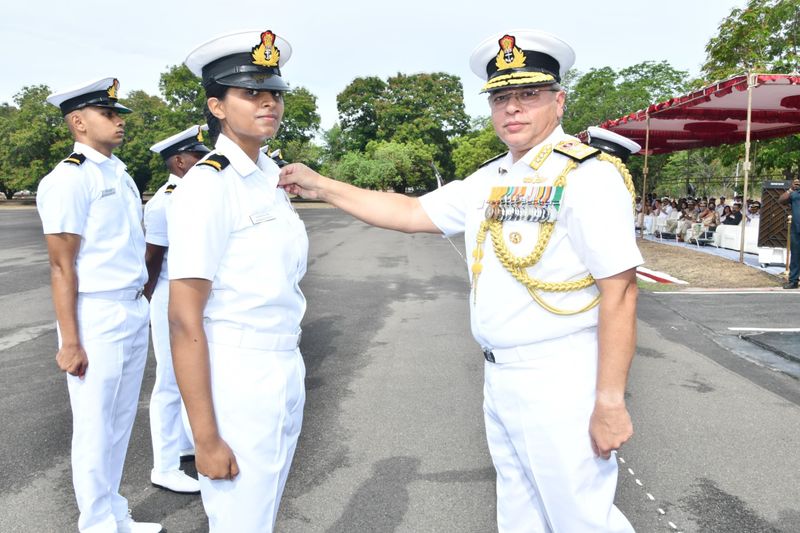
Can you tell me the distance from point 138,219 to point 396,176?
53.0 metres

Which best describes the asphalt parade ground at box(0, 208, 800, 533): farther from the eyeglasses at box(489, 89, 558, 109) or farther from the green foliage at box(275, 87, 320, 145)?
the green foliage at box(275, 87, 320, 145)

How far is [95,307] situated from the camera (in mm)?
2732

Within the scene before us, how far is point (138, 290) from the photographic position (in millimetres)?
2920

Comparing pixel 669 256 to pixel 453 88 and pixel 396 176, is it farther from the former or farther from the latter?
pixel 453 88

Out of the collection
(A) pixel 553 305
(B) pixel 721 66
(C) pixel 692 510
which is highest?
(B) pixel 721 66

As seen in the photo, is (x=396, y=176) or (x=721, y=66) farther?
(x=396, y=176)

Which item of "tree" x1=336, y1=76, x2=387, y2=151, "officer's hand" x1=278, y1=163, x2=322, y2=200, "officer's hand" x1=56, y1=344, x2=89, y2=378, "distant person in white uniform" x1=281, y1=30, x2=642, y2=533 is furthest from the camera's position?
"tree" x1=336, y1=76, x2=387, y2=151

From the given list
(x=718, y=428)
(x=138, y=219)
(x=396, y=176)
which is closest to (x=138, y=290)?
(x=138, y=219)

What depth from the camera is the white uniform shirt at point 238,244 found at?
5.50 ft

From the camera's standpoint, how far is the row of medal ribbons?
186 centimetres

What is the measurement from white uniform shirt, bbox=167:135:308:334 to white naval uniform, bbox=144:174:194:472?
1690 millimetres

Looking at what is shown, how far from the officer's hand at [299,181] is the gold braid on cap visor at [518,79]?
83 centimetres

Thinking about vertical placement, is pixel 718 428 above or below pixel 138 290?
below

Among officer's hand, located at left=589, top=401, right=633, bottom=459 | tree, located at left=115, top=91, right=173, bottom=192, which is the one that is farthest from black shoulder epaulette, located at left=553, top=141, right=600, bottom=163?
tree, located at left=115, top=91, right=173, bottom=192
